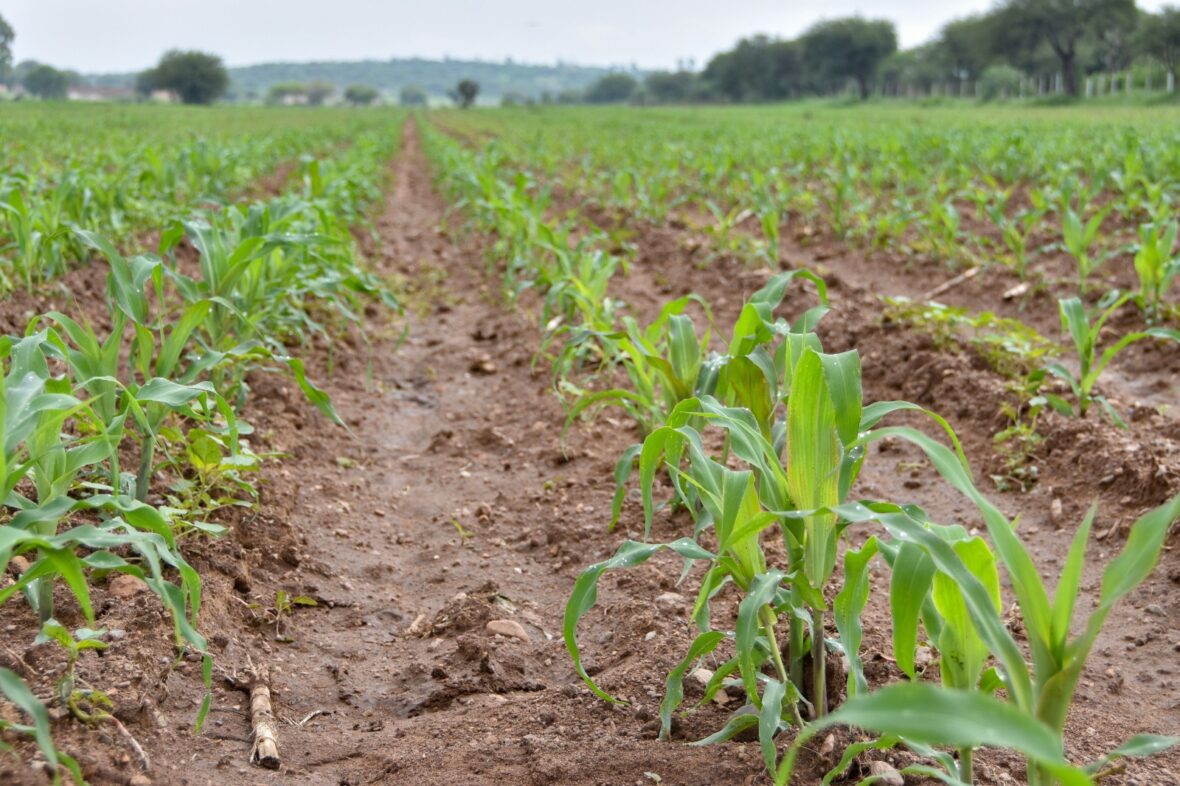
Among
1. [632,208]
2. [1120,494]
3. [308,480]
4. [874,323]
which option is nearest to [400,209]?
[632,208]

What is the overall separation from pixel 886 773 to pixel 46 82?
11475 centimetres

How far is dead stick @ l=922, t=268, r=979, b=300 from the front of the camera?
6695 millimetres

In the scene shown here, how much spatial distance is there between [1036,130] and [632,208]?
34.0 feet

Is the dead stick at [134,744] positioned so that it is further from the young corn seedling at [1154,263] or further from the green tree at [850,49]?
the green tree at [850,49]

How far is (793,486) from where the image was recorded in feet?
6.41

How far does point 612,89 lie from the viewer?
13362 centimetres

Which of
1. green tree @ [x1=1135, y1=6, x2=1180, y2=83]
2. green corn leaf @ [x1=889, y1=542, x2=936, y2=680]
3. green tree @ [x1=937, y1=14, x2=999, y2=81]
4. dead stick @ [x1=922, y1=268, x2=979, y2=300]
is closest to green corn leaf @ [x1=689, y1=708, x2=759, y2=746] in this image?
green corn leaf @ [x1=889, y1=542, x2=936, y2=680]

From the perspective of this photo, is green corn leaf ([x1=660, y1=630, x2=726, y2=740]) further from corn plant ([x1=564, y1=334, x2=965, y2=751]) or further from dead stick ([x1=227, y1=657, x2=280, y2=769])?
dead stick ([x1=227, y1=657, x2=280, y2=769])

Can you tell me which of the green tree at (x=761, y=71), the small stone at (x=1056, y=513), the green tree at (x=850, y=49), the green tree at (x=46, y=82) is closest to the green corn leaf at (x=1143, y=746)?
the small stone at (x=1056, y=513)

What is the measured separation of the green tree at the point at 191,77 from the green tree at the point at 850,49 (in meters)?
48.7

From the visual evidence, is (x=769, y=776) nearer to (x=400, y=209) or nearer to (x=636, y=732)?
(x=636, y=732)

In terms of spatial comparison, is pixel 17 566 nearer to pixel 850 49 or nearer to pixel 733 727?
pixel 733 727

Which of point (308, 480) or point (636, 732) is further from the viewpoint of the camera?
point (308, 480)

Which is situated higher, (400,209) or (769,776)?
(400,209)
